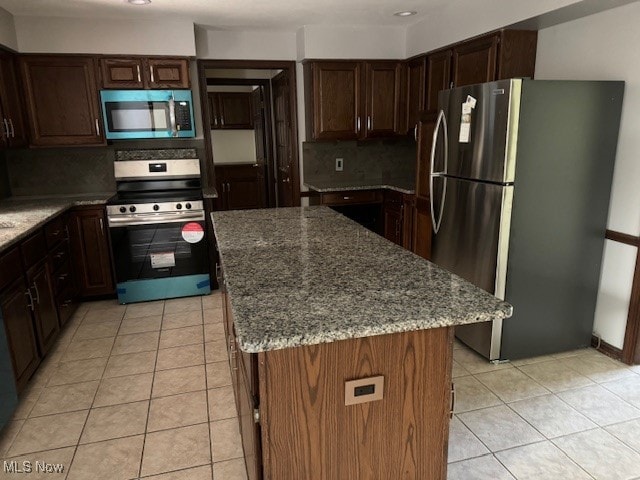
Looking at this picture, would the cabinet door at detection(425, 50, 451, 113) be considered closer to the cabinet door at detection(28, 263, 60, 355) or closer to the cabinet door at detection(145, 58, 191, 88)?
the cabinet door at detection(145, 58, 191, 88)

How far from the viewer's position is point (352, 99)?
4.36 metres

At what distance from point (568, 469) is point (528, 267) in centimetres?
114

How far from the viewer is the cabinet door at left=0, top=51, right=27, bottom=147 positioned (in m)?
3.34

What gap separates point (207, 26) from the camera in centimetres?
407

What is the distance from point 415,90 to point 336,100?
2.48 ft

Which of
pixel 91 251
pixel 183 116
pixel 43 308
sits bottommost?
pixel 43 308

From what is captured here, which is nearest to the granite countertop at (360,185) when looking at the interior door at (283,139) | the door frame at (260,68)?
the door frame at (260,68)

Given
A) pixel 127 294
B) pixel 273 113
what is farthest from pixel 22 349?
pixel 273 113

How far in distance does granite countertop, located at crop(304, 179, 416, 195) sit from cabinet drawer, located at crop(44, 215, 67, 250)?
2.14m

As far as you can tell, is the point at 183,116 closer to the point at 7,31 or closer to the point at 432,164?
the point at 7,31

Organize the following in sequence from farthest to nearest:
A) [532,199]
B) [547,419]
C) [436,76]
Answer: [436,76] → [532,199] → [547,419]

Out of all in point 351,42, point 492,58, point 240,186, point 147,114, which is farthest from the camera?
point 240,186

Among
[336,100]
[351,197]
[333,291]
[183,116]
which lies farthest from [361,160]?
[333,291]

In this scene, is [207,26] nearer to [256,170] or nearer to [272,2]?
[272,2]
